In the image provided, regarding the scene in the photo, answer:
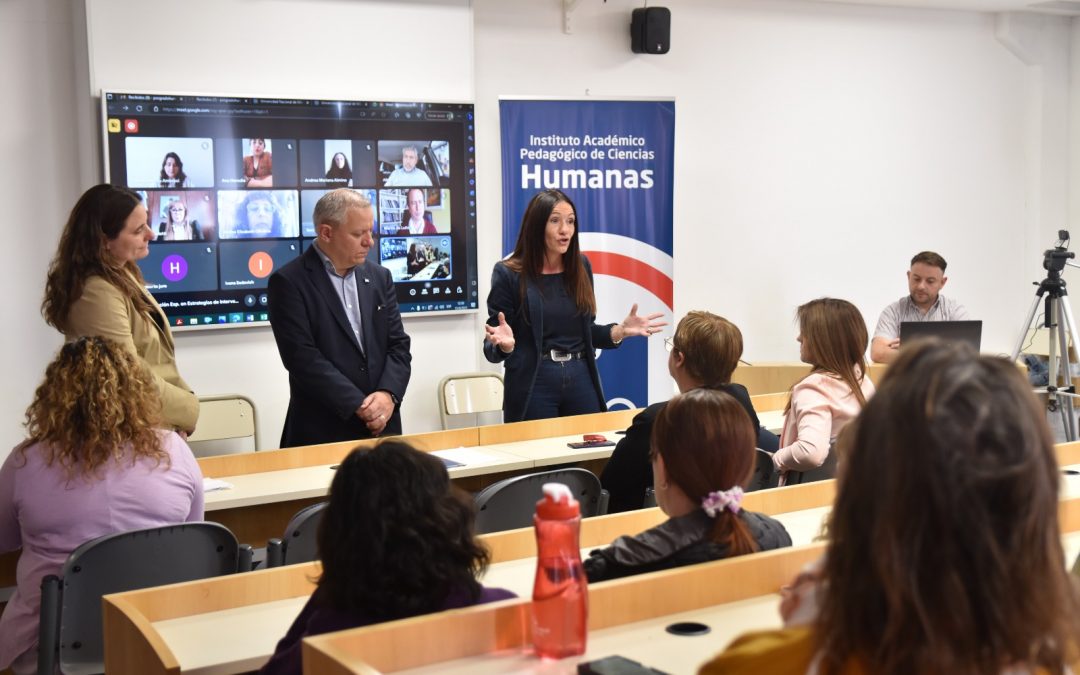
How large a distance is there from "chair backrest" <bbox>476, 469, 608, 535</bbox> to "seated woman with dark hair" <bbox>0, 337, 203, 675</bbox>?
89 centimetres

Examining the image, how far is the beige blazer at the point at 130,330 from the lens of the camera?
132 inches

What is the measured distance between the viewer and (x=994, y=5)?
7.66 metres

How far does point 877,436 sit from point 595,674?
2.14ft

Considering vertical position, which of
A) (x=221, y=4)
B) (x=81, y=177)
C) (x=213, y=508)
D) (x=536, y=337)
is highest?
(x=221, y=4)

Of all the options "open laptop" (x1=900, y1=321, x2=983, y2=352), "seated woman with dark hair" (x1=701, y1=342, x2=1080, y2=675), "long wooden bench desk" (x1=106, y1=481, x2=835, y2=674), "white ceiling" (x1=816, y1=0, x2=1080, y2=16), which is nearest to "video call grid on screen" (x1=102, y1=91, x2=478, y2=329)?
"open laptop" (x1=900, y1=321, x2=983, y2=352)

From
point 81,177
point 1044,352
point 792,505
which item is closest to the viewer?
point 792,505

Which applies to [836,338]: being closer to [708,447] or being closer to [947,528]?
[708,447]

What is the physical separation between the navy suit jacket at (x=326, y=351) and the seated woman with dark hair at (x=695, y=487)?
2.03 meters

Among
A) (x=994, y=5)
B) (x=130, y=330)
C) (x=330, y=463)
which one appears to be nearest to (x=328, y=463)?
(x=330, y=463)

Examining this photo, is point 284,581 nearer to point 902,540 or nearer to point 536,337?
point 902,540

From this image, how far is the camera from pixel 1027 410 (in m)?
1.04

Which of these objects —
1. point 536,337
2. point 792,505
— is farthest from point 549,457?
point 792,505

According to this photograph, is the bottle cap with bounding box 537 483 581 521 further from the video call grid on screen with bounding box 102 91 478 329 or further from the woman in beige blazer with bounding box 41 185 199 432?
the video call grid on screen with bounding box 102 91 478 329

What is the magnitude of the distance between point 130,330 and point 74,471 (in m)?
0.85
